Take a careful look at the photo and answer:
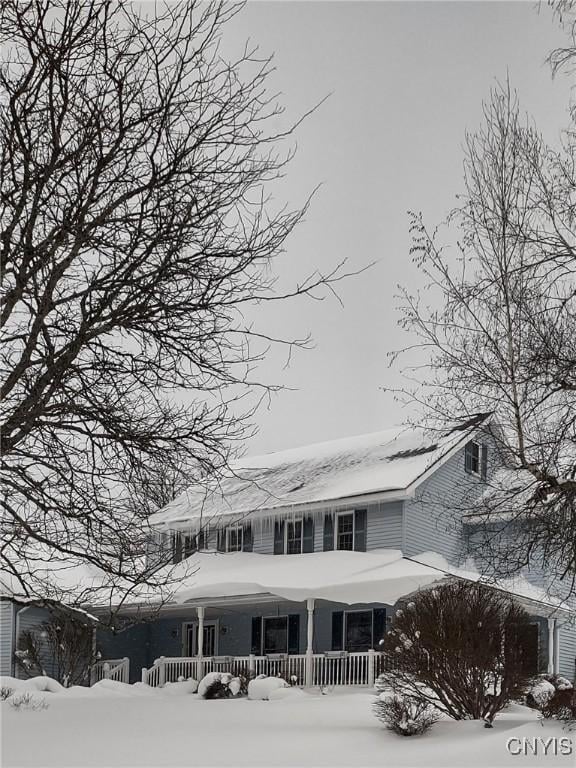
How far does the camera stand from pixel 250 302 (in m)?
8.21

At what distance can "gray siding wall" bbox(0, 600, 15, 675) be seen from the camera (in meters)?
29.8

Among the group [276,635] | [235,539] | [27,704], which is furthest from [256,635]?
[27,704]

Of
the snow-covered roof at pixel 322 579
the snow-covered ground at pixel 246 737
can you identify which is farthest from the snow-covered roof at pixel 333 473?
the snow-covered ground at pixel 246 737

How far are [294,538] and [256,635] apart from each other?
3079 millimetres

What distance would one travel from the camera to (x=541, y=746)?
10.6 m

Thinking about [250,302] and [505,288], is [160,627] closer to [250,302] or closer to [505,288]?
[505,288]

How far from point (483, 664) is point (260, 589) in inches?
404

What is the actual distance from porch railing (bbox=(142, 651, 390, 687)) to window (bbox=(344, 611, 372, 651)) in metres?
1.30

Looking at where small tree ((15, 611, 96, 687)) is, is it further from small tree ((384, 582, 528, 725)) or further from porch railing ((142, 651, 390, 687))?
small tree ((384, 582, 528, 725))

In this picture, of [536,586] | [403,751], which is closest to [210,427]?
[403,751]

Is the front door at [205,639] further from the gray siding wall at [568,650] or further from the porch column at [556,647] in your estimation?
the gray siding wall at [568,650]

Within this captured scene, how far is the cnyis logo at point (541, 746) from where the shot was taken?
10289 millimetres

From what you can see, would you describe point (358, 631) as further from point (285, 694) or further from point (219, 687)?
point (285, 694)

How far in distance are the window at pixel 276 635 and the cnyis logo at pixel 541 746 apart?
634 inches
